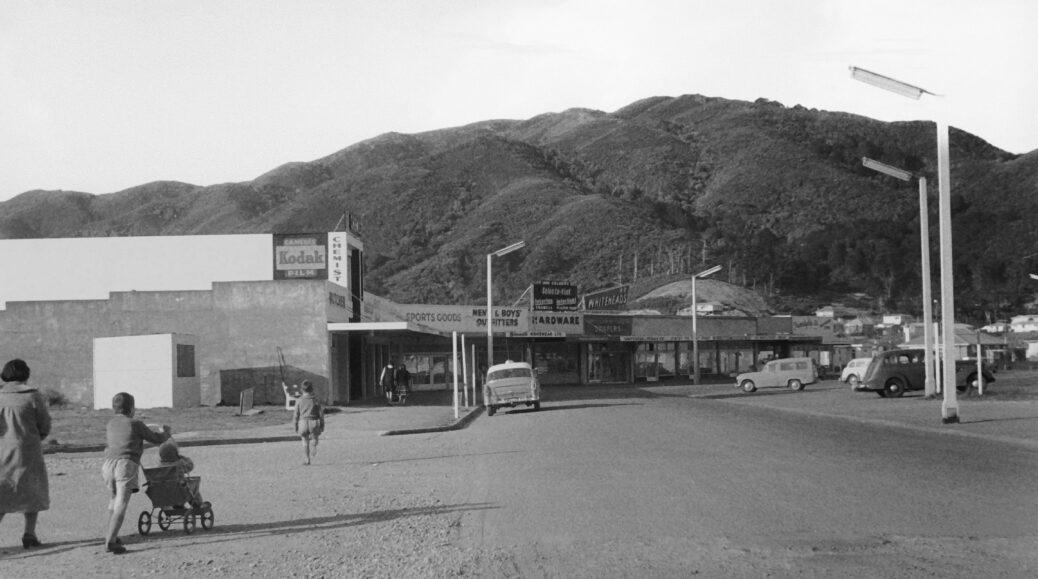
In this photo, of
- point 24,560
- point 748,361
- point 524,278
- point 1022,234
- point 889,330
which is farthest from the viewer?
point 1022,234

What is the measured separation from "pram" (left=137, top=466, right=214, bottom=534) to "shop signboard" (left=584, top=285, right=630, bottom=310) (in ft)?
221

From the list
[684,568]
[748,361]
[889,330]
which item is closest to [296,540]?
[684,568]

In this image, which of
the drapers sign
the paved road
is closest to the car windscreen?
the paved road

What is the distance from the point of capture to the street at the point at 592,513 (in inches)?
362

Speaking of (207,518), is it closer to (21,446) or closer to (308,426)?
(21,446)

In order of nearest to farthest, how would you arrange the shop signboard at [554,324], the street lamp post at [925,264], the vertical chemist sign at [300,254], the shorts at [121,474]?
the shorts at [121,474] < the street lamp post at [925,264] < the vertical chemist sign at [300,254] < the shop signboard at [554,324]

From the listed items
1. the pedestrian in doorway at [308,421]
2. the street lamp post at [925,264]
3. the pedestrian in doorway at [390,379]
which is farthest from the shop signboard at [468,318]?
the pedestrian in doorway at [308,421]

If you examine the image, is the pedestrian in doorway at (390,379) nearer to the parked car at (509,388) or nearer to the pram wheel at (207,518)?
the parked car at (509,388)

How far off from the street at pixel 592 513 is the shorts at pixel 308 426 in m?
0.63

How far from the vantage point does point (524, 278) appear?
114 meters

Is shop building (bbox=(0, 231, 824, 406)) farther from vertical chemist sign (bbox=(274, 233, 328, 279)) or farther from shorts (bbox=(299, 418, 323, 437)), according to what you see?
shorts (bbox=(299, 418, 323, 437))

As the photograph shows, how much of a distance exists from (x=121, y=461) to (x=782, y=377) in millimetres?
47617

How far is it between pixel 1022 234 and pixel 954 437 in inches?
4529

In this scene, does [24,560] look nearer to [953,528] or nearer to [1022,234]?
[953,528]
